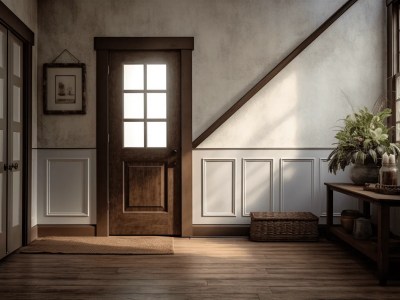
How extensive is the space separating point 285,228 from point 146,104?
82.6 inches

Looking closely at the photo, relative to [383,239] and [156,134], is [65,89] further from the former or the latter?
[383,239]

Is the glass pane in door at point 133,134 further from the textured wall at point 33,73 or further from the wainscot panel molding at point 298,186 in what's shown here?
the wainscot panel molding at point 298,186

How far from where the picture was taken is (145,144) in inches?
186

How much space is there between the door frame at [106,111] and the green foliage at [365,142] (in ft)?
5.32

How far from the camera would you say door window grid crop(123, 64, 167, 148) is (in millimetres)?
4727

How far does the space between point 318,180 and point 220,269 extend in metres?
1.87

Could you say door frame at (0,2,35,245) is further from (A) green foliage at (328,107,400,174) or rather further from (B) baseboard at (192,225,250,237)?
(A) green foliage at (328,107,400,174)

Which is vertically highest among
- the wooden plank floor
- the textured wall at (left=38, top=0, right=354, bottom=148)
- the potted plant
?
the textured wall at (left=38, top=0, right=354, bottom=148)

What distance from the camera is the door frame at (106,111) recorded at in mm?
4656

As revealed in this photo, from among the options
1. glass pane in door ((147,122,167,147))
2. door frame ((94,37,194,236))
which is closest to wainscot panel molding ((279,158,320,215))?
door frame ((94,37,194,236))

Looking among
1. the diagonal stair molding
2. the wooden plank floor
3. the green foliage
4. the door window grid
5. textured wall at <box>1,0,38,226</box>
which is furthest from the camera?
the door window grid

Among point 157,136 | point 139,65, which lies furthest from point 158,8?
point 157,136

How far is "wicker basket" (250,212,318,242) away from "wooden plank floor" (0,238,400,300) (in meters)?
0.19

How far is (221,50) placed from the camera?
468 cm
